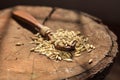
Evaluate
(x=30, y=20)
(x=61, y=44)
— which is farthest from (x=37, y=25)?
(x=61, y=44)

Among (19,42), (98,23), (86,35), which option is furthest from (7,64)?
(98,23)

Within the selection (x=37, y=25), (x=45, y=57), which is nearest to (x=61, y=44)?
(x=45, y=57)

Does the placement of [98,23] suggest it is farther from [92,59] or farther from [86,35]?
[92,59]

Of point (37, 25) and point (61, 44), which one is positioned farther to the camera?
point (37, 25)

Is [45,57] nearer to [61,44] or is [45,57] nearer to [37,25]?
[61,44]
